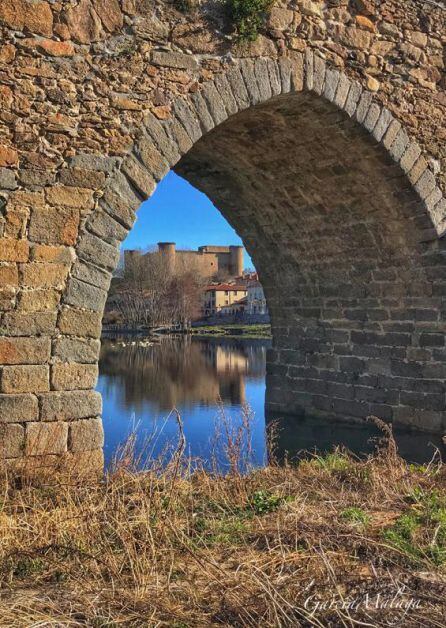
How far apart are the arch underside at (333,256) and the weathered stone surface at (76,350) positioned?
11.3 ft

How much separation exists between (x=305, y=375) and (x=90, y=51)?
640 cm

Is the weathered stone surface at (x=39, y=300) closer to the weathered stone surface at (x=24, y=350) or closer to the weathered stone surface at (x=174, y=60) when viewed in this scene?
the weathered stone surface at (x=24, y=350)

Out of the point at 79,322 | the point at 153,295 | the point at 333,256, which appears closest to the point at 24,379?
the point at 79,322

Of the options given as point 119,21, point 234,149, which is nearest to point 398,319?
point 234,149

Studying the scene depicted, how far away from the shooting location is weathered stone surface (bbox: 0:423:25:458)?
5207mm

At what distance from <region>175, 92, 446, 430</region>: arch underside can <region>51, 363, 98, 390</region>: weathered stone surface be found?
362 cm

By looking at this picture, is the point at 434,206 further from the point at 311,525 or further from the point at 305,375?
the point at 311,525

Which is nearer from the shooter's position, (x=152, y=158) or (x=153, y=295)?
(x=152, y=158)

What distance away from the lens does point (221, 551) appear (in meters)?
3.55

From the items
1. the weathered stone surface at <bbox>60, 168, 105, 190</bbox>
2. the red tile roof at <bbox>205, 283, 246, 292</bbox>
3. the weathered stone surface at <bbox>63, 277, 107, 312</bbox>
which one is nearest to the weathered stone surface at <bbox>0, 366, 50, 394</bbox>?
the weathered stone surface at <bbox>63, 277, 107, 312</bbox>

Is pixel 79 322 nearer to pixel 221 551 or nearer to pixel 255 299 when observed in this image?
pixel 221 551

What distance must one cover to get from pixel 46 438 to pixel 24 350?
0.72 metres

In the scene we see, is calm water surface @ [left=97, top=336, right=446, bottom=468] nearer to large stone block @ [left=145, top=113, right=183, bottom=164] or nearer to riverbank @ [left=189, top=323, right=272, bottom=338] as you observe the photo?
large stone block @ [left=145, top=113, right=183, bottom=164]

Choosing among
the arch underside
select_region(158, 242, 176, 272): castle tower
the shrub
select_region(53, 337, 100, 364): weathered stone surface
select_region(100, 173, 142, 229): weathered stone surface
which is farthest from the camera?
select_region(158, 242, 176, 272): castle tower
